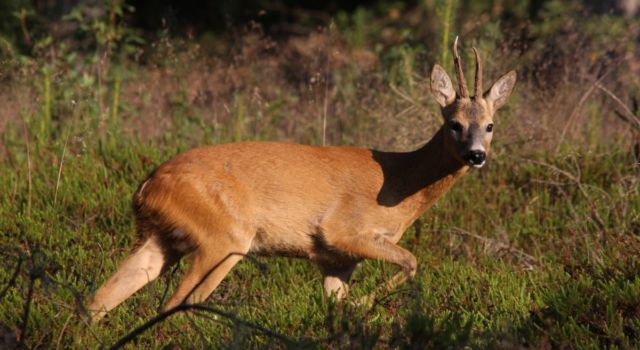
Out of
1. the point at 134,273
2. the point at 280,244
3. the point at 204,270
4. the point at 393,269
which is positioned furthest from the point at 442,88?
the point at 134,273

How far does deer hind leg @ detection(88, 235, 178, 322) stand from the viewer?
5.28 meters

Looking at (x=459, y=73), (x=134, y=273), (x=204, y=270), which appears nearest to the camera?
(x=204, y=270)

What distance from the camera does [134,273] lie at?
5402mm

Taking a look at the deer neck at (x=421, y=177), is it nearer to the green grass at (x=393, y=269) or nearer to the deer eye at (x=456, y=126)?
the deer eye at (x=456, y=126)

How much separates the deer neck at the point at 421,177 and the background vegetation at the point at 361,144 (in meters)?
0.45

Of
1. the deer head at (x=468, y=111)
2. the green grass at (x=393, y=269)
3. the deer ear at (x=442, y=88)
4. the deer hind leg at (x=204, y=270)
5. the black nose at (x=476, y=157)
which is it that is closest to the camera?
the green grass at (x=393, y=269)

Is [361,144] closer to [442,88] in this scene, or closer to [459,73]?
[442,88]

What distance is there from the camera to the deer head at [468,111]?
562 cm

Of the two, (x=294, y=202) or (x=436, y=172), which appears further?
(x=436, y=172)

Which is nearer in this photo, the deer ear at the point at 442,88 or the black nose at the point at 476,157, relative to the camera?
the black nose at the point at 476,157

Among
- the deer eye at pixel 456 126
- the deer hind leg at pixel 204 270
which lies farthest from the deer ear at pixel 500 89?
the deer hind leg at pixel 204 270

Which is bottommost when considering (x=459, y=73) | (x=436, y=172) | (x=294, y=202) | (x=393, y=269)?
(x=393, y=269)

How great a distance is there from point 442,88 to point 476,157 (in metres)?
0.84

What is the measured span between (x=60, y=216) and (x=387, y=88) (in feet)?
11.0
